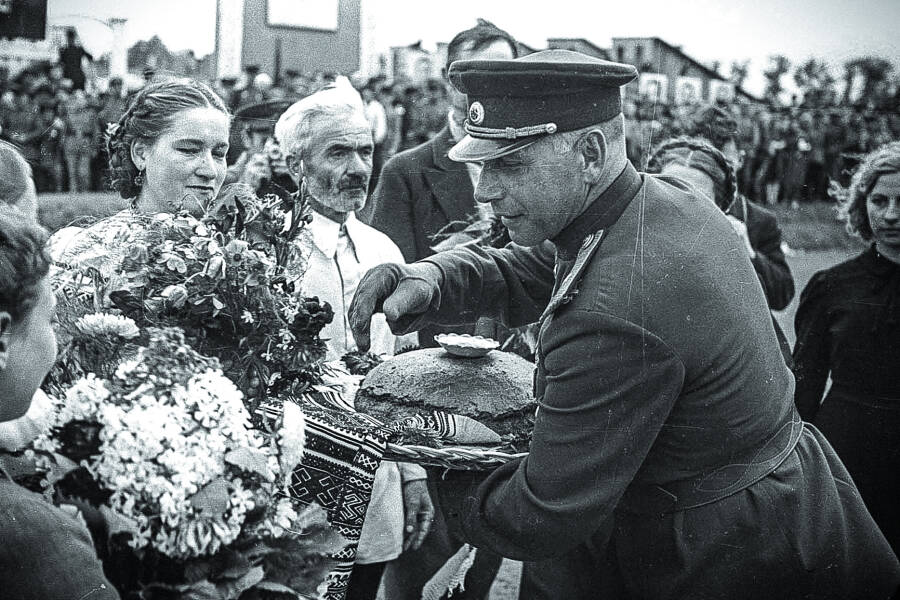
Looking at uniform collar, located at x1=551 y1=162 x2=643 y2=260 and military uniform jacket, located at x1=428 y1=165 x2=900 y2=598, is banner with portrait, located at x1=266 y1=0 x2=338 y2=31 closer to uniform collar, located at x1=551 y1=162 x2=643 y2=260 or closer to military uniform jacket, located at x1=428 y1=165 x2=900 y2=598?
uniform collar, located at x1=551 y1=162 x2=643 y2=260

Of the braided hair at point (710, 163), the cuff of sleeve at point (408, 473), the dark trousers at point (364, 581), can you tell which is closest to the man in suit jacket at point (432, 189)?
the braided hair at point (710, 163)

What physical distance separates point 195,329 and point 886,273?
133 inches

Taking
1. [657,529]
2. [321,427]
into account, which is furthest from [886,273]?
[321,427]

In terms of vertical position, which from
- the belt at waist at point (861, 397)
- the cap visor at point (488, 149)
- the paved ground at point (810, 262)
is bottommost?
the paved ground at point (810, 262)

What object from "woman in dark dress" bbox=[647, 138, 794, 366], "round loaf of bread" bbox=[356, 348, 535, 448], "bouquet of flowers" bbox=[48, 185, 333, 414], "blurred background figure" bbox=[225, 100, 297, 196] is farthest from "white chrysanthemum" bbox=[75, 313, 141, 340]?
"woman in dark dress" bbox=[647, 138, 794, 366]

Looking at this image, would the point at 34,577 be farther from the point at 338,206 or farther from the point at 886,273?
the point at 886,273

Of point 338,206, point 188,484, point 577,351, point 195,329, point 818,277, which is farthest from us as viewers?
point 818,277

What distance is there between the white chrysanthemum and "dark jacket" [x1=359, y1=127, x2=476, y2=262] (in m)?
3.05

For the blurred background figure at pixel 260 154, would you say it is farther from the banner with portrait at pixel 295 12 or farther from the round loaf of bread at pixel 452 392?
the banner with portrait at pixel 295 12

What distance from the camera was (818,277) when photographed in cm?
463

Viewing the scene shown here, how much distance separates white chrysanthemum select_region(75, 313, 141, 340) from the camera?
211 cm

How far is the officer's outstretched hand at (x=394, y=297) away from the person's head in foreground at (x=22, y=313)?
1.22 m

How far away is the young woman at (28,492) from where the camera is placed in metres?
1.75

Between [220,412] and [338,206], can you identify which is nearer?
[220,412]
